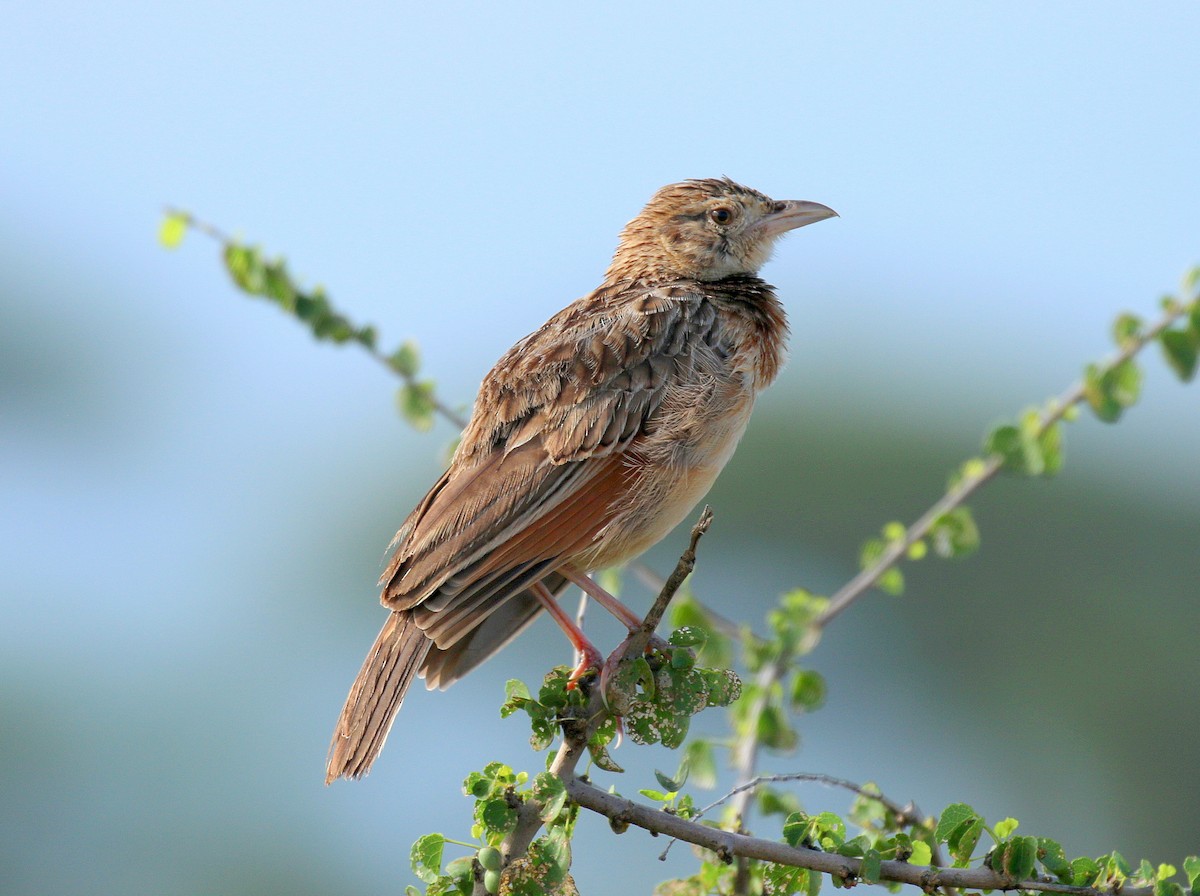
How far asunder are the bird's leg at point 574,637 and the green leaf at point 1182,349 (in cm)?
186

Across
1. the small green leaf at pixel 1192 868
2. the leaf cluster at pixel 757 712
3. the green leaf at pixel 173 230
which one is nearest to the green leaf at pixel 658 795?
the leaf cluster at pixel 757 712

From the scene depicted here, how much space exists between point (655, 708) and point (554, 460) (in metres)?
1.18

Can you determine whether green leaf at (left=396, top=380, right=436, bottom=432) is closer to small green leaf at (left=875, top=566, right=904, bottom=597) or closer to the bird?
the bird

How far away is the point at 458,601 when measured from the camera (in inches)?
169

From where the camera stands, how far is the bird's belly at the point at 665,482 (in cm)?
473

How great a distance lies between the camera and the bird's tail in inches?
159

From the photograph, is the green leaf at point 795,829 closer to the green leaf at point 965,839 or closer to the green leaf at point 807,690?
the green leaf at point 965,839

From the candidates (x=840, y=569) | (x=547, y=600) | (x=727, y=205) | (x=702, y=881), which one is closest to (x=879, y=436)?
(x=840, y=569)

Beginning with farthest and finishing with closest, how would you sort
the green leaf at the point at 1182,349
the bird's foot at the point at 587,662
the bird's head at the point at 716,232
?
1. the bird's head at the point at 716,232
2. the bird's foot at the point at 587,662
3. the green leaf at the point at 1182,349

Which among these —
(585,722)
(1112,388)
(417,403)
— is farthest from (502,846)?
(1112,388)

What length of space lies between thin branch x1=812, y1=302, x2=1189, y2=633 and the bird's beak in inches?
68.9

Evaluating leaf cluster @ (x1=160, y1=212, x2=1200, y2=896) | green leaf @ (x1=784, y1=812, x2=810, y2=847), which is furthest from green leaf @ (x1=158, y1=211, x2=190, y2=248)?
green leaf @ (x1=784, y1=812, x2=810, y2=847)

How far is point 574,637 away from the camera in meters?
4.54

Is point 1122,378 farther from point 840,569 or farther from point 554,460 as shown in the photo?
point 840,569
